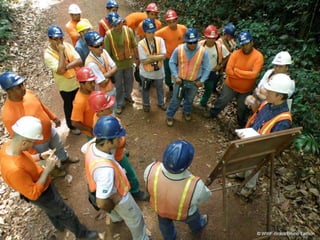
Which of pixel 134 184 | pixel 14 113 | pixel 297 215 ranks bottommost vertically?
pixel 297 215

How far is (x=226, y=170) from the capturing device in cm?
368

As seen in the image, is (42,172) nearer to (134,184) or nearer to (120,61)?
(134,184)

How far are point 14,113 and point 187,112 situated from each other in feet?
13.0

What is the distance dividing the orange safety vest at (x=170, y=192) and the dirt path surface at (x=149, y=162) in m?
1.28

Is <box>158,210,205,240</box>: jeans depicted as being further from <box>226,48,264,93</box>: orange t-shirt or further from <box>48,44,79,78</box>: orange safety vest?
<box>48,44,79,78</box>: orange safety vest

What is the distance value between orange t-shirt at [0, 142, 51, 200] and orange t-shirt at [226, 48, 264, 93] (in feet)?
13.9

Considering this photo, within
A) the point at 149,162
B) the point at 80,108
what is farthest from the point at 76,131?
the point at 80,108

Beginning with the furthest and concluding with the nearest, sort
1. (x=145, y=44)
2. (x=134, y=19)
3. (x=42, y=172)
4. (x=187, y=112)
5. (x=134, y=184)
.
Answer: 1. (x=134, y=19)
2. (x=187, y=112)
3. (x=145, y=44)
4. (x=134, y=184)
5. (x=42, y=172)

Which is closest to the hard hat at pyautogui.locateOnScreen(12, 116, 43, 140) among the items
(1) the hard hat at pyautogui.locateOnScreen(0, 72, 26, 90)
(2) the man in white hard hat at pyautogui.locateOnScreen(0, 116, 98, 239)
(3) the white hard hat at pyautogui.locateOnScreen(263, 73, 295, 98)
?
(2) the man in white hard hat at pyautogui.locateOnScreen(0, 116, 98, 239)

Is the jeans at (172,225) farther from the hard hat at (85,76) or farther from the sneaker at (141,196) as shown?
the hard hat at (85,76)

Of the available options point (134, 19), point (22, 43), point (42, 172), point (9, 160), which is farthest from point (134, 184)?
point (22, 43)

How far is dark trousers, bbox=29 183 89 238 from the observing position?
12.3 ft

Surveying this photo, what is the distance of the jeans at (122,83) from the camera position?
666cm

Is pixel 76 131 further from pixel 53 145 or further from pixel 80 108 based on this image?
pixel 80 108
